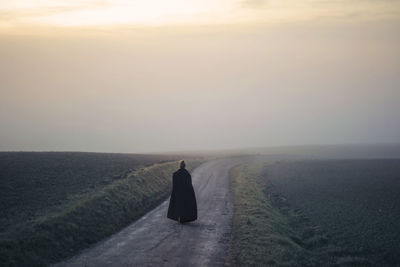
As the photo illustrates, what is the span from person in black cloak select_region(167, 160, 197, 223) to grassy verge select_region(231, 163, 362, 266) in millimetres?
2589

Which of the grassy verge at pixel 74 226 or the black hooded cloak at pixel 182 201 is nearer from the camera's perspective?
the grassy verge at pixel 74 226

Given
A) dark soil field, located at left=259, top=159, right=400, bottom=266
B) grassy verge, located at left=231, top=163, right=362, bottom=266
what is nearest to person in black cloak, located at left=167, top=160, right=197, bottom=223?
grassy verge, located at left=231, top=163, right=362, bottom=266

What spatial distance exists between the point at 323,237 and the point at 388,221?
694 cm

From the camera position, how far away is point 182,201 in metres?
A: 19.4

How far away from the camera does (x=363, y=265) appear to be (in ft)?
48.3

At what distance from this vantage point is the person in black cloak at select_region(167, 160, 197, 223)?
19359 mm

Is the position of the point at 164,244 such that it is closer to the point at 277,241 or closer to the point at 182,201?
the point at 182,201

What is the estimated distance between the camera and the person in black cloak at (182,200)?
19.4 meters

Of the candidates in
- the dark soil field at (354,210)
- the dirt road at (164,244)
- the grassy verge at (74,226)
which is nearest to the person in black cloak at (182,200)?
the dirt road at (164,244)

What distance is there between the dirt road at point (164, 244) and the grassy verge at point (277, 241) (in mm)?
735

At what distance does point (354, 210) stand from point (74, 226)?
19.8m

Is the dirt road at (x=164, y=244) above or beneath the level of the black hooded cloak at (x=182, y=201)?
beneath

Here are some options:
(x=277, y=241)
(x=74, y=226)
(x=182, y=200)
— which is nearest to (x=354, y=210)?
(x=277, y=241)

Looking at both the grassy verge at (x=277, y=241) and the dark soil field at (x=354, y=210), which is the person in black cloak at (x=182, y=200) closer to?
the grassy verge at (x=277, y=241)
